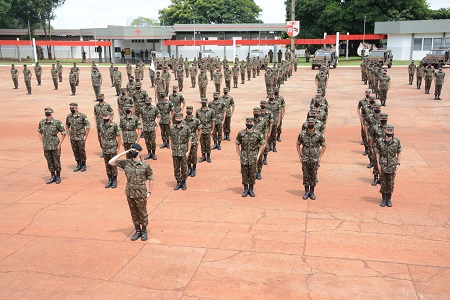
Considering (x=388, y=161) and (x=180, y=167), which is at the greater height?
(x=388, y=161)

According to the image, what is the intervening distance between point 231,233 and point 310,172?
89.5 inches

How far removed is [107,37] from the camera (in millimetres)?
50000

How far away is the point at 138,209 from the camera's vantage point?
6.71 meters

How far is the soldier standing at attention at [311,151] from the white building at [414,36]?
44.2m

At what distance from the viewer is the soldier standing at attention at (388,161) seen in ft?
26.4

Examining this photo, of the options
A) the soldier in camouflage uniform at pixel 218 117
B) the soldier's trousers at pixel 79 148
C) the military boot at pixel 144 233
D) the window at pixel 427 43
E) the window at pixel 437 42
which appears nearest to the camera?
the military boot at pixel 144 233

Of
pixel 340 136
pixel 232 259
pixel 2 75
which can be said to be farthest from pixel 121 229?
pixel 2 75

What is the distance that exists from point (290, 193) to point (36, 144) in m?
8.49

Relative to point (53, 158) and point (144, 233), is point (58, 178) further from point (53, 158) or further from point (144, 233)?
point (144, 233)

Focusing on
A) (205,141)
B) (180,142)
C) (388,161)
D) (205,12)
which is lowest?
(205,141)

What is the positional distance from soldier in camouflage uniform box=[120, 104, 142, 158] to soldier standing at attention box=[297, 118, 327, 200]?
3830 mm

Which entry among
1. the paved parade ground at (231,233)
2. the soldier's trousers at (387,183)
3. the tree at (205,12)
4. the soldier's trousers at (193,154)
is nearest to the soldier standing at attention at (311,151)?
the paved parade ground at (231,233)

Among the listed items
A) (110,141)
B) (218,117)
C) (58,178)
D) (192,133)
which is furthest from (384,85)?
(58,178)

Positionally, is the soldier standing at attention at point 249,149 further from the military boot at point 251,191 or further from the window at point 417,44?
the window at point 417,44
